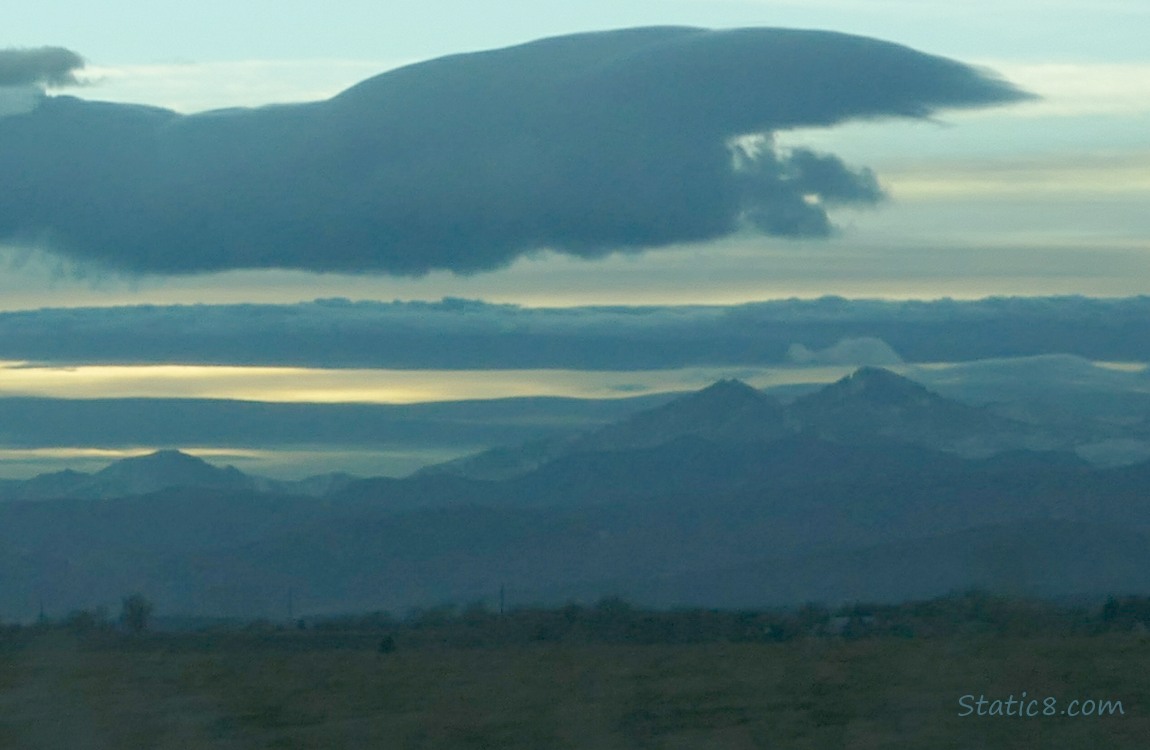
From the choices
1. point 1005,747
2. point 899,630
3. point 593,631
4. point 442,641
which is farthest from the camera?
point 593,631

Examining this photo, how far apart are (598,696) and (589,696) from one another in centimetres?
11

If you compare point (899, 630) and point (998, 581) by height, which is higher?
point (998, 581)

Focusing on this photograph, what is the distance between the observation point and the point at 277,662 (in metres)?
23.1

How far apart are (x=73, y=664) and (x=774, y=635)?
54.7 ft

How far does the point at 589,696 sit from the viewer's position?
19.4 metres

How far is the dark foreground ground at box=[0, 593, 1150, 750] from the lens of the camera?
1739cm

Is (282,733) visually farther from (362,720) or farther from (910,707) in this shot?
(910,707)

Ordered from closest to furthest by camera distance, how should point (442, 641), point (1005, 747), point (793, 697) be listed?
point (1005, 747) < point (793, 697) < point (442, 641)

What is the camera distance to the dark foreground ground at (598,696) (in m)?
17.4

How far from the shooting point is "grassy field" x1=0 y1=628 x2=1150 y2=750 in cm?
1738

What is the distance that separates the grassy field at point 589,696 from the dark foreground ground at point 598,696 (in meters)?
0.03

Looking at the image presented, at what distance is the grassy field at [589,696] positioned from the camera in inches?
684

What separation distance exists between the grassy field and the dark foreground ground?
32mm

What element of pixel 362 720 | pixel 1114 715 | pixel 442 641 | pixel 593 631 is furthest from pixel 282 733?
pixel 593 631
